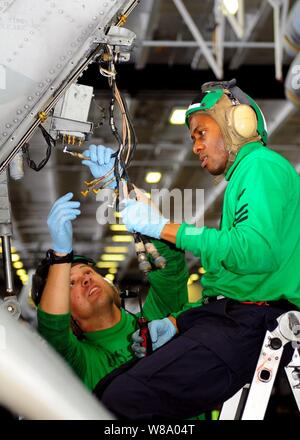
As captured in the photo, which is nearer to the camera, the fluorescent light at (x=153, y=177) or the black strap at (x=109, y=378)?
the black strap at (x=109, y=378)

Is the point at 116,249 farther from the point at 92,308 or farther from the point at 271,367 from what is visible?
the point at 271,367

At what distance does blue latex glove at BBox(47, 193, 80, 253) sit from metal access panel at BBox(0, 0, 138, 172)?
26cm

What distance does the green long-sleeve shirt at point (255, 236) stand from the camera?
2197 millimetres

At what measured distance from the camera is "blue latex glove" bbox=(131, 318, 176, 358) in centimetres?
260

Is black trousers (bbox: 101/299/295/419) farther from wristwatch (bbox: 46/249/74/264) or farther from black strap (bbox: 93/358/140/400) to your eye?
wristwatch (bbox: 46/249/74/264)

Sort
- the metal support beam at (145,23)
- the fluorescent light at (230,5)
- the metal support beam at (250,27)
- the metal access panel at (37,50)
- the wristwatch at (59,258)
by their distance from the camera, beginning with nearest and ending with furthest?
the metal access panel at (37,50) < the wristwatch at (59,258) < the fluorescent light at (230,5) < the metal support beam at (145,23) < the metal support beam at (250,27)

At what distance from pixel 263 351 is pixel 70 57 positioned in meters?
1.27

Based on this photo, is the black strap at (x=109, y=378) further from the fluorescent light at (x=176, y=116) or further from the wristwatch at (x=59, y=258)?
the fluorescent light at (x=176, y=116)

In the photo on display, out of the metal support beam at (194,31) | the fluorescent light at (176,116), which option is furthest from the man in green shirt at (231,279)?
the fluorescent light at (176,116)

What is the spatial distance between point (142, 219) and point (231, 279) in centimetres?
38

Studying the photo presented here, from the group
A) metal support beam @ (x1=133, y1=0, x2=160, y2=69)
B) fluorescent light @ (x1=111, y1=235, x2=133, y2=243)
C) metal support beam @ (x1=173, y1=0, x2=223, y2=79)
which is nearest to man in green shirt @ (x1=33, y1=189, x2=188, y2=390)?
metal support beam @ (x1=173, y1=0, x2=223, y2=79)

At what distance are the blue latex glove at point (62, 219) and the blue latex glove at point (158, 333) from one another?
0.45 metres

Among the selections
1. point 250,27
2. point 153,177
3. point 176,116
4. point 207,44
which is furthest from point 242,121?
point 153,177

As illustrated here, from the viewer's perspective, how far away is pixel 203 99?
2.56 metres
